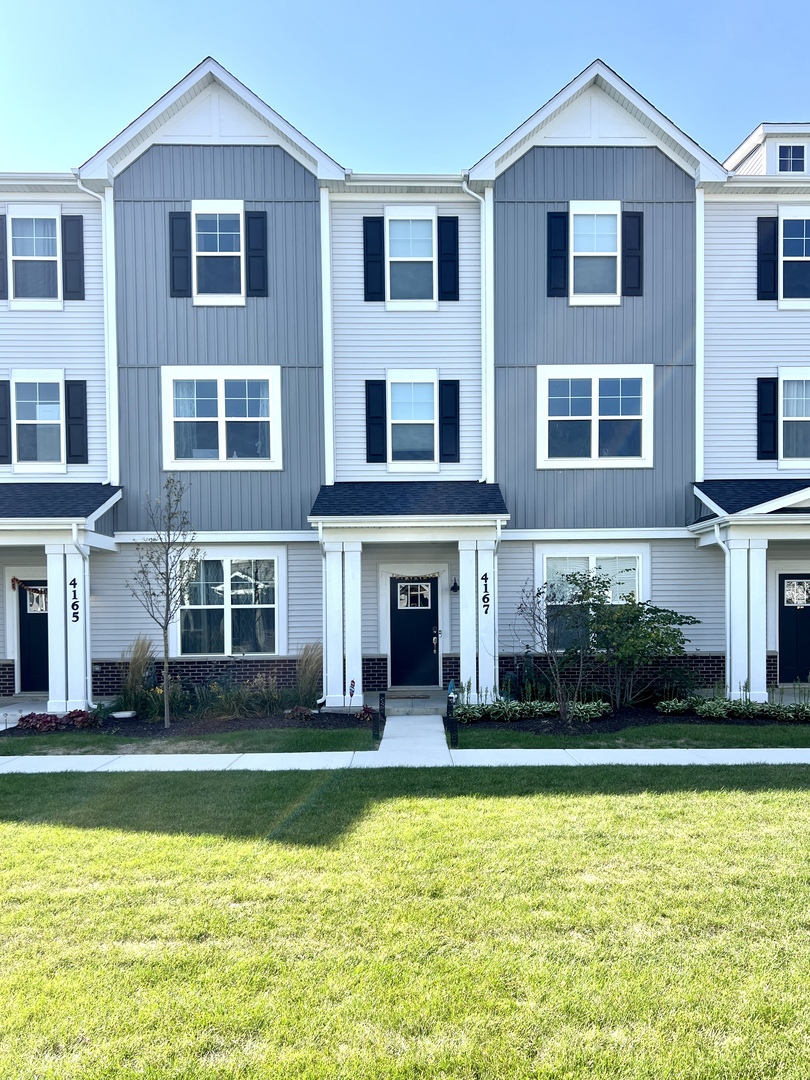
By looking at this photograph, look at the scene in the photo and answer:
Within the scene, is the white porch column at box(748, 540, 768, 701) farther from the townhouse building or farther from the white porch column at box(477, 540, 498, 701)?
the white porch column at box(477, 540, 498, 701)

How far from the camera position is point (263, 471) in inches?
544

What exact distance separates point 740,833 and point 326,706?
7.61 meters

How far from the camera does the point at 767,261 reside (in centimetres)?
1412

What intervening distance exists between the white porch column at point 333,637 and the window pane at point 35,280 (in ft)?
25.0

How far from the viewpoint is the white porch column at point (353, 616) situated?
12445 mm

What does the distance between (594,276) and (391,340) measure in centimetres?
417

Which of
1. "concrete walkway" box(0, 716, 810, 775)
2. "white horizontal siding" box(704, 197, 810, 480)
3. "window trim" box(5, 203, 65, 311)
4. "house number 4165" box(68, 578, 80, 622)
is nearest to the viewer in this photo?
"concrete walkway" box(0, 716, 810, 775)

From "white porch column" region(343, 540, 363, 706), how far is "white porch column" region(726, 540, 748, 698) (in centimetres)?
650

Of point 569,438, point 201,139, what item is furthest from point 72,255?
point 569,438

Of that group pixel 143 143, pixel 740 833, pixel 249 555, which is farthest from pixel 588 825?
pixel 143 143

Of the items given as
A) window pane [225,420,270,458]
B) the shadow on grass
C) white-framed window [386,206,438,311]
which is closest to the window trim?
window pane [225,420,270,458]

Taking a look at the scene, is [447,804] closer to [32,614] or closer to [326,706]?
[326,706]

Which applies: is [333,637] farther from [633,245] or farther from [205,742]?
[633,245]

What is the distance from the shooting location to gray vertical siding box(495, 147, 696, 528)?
1384 centimetres
